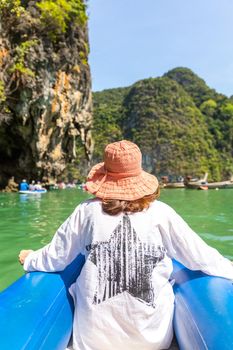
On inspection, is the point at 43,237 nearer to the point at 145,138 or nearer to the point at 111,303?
the point at 111,303

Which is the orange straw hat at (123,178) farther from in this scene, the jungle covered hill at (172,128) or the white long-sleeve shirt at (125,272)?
the jungle covered hill at (172,128)

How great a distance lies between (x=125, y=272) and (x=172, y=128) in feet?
238

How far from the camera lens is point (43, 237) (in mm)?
5906

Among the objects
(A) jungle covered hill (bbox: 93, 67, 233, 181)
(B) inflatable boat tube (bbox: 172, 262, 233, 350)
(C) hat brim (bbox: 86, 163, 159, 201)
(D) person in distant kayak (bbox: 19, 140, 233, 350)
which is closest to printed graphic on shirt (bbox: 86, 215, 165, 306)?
(D) person in distant kayak (bbox: 19, 140, 233, 350)

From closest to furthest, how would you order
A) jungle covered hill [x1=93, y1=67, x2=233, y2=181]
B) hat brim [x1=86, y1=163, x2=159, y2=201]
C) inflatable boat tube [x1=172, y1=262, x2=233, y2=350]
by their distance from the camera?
1. inflatable boat tube [x1=172, y1=262, x2=233, y2=350]
2. hat brim [x1=86, y1=163, x2=159, y2=201]
3. jungle covered hill [x1=93, y1=67, x2=233, y2=181]

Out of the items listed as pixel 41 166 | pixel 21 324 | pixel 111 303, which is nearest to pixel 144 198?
pixel 111 303

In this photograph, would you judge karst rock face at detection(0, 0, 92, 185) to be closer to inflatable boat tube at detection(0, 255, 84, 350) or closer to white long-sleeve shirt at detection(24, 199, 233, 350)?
inflatable boat tube at detection(0, 255, 84, 350)

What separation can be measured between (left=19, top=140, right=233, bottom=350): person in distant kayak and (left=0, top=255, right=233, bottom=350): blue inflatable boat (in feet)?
0.34

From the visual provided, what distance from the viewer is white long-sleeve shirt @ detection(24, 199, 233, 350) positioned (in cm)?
147

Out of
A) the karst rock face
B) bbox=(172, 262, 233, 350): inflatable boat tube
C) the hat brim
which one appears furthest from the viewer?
the karst rock face

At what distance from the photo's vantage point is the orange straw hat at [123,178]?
1.58 meters

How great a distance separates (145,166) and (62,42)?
49.2 metres

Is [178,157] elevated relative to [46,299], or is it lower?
elevated

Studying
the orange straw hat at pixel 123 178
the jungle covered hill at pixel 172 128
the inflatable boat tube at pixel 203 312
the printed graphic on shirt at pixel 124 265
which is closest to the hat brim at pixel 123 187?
the orange straw hat at pixel 123 178
